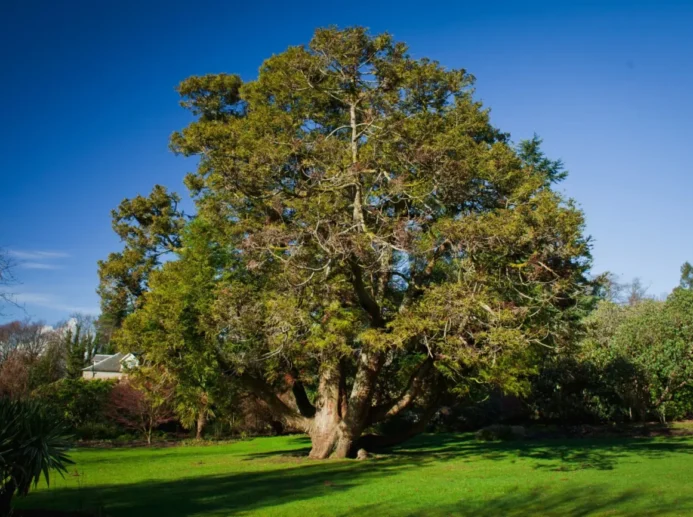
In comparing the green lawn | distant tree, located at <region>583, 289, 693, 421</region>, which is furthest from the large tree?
distant tree, located at <region>583, 289, 693, 421</region>

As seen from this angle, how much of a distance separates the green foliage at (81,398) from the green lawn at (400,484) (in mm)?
11792

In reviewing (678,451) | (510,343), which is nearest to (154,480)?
(510,343)

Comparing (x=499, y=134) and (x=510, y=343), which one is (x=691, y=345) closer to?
(x=499, y=134)

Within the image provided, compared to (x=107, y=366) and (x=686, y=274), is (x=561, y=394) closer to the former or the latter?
(x=107, y=366)

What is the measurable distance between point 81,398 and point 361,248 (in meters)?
23.4

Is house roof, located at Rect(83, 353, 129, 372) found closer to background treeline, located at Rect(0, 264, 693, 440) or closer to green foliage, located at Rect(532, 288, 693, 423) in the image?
background treeline, located at Rect(0, 264, 693, 440)

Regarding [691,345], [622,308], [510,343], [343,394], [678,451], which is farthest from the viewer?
[622,308]

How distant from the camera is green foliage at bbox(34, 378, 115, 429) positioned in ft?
101

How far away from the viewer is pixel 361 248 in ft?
52.4

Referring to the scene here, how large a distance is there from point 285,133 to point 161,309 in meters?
7.33

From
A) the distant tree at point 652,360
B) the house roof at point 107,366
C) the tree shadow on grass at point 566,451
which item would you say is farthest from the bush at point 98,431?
the distant tree at point 652,360

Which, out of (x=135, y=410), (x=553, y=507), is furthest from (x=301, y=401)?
(x=135, y=410)

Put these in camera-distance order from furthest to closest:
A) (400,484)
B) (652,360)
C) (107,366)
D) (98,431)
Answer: (107,366) → (98,431) → (652,360) → (400,484)

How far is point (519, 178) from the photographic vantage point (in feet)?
60.5
